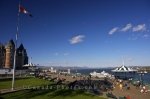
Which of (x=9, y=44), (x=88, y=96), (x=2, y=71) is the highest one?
(x=9, y=44)

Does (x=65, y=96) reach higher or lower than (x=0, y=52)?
lower

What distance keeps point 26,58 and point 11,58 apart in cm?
3529

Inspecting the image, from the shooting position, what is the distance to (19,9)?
125 ft

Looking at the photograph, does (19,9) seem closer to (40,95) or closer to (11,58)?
(40,95)

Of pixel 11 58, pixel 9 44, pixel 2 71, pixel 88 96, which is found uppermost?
pixel 9 44

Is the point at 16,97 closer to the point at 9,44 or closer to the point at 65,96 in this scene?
the point at 65,96

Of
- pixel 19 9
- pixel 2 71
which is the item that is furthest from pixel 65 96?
Answer: pixel 2 71

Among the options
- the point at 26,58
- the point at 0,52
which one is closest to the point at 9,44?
the point at 0,52

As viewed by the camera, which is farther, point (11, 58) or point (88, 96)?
point (11, 58)

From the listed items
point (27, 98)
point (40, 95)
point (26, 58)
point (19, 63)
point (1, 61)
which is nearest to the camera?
point (27, 98)

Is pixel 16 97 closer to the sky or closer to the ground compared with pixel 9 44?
closer to the ground

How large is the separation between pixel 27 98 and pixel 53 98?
3882mm

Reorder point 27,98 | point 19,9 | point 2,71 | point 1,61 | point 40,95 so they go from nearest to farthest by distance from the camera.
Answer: point 27,98 < point 40,95 < point 19,9 < point 2,71 < point 1,61

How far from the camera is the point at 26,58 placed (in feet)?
532
